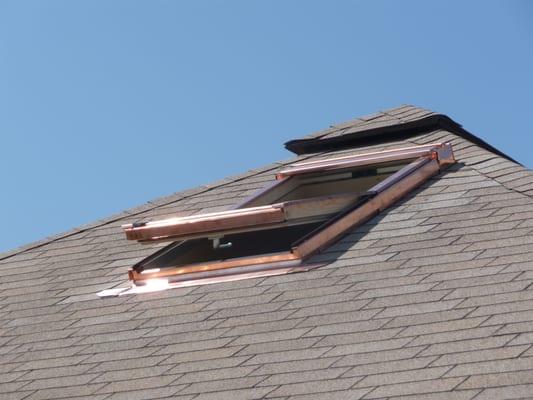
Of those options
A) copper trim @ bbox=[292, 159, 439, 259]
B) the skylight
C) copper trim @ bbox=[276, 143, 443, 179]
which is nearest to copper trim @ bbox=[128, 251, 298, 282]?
the skylight

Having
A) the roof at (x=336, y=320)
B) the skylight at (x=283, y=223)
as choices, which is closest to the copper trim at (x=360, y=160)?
the skylight at (x=283, y=223)

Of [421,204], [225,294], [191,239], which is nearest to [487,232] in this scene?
[421,204]

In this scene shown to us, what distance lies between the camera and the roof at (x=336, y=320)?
743 cm

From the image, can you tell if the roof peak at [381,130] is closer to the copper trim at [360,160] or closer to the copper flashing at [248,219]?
the copper trim at [360,160]

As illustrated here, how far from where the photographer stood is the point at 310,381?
299 inches

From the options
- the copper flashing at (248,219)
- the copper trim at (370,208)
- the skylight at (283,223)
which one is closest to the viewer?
the copper trim at (370,208)

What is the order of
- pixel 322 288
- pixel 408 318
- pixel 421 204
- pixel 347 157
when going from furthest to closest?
1. pixel 347 157
2. pixel 421 204
3. pixel 322 288
4. pixel 408 318

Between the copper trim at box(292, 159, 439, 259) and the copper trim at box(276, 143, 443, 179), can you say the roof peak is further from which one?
the copper trim at box(292, 159, 439, 259)

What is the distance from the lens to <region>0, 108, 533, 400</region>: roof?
7.43m

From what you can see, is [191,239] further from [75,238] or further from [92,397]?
[92,397]

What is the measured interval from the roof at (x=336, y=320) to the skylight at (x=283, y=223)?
15 centimetres

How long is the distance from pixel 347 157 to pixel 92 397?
4.49 meters

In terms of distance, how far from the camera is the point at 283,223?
10242 millimetres

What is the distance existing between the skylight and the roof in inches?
5.9
